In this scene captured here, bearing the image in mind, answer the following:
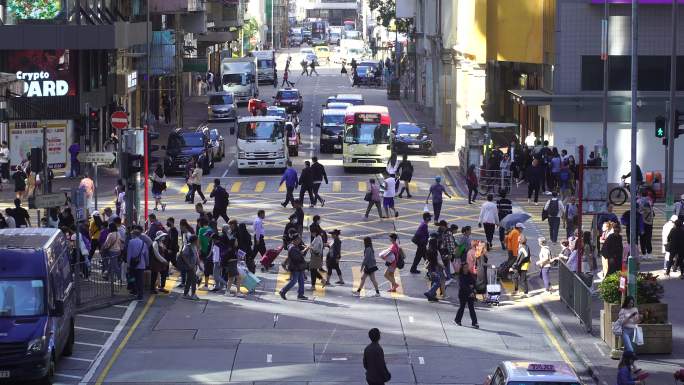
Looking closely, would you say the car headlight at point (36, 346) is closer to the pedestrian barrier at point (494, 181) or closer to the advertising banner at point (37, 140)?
the pedestrian barrier at point (494, 181)

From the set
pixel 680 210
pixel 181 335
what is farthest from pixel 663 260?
pixel 181 335

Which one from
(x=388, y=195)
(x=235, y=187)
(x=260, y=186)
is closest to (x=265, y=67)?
(x=260, y=186)

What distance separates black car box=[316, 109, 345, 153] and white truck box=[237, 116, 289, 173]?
8.45 metres

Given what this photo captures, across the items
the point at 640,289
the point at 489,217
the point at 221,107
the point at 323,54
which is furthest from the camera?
the point at 323,54

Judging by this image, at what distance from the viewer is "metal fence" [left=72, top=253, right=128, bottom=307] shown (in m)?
30.5

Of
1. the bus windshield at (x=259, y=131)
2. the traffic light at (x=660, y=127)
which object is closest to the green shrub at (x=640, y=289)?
the traffic light at (x=660, y=127)

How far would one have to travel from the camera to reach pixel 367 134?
56156 millimetres

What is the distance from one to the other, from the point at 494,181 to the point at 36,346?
94.9 ft

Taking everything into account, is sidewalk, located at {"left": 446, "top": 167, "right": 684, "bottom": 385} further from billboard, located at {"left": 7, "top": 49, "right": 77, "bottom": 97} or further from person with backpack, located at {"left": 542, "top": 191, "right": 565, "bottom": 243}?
billboard, located at {"left": 7, "top": 49, "right": 77, "bottom": 97}

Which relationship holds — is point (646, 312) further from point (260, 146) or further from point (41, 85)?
point (41, 85)

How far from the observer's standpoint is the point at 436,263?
102 ft

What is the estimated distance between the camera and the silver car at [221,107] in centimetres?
8012

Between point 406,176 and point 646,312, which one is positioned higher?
point 406,176

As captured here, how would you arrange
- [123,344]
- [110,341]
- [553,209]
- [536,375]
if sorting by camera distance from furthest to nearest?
[553,209]
[110,341]
[123,344]
[536,375]
